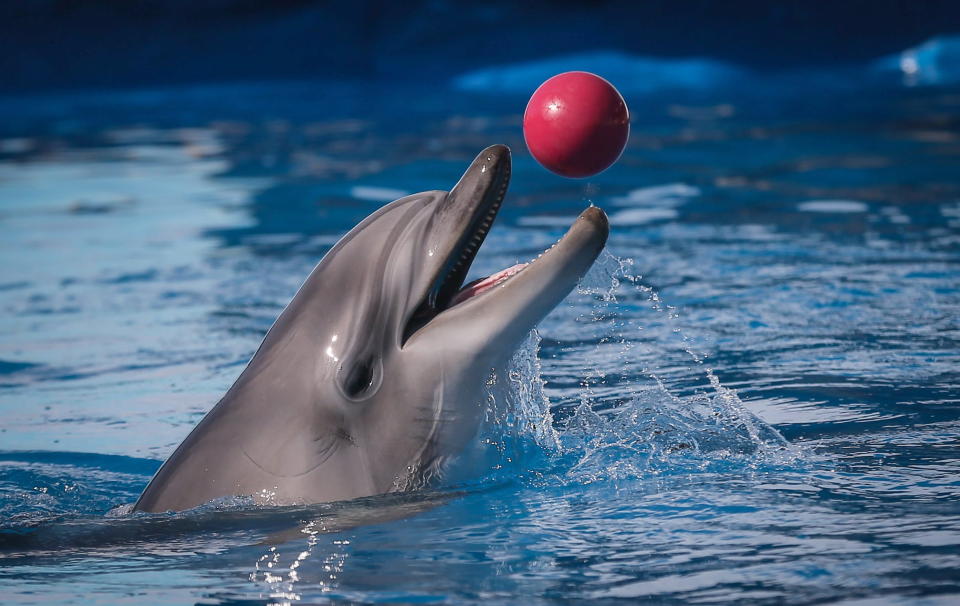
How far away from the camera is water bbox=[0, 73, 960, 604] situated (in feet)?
11.0

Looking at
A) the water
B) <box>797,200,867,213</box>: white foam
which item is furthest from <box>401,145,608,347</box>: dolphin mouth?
<box>797,200,867,213</box>: white foam

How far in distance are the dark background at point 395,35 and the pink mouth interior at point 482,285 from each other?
22347mm

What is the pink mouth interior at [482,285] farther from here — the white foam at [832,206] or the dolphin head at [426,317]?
the white foam at [832,206]

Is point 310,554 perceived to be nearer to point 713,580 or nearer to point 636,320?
point 713,580

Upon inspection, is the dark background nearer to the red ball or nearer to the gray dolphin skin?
the red ball

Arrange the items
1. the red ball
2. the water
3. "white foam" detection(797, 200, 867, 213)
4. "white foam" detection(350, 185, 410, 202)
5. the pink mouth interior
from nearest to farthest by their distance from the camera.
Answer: the water < the pink mouth interior < the red ball < "white foam" detection(797, 200, 867, 213) < "white foam" detection(350, 185, 410, 202)

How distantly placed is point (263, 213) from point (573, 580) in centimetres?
902

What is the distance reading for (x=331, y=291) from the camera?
3.58 m

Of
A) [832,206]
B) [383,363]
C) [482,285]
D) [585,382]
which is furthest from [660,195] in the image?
[383,363]

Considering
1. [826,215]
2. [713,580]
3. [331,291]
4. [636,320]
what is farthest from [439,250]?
[826,215]

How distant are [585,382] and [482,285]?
2321mm

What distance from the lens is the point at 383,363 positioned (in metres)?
3.50

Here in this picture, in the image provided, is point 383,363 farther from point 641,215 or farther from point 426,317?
point 641,215

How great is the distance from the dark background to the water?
1123cm
